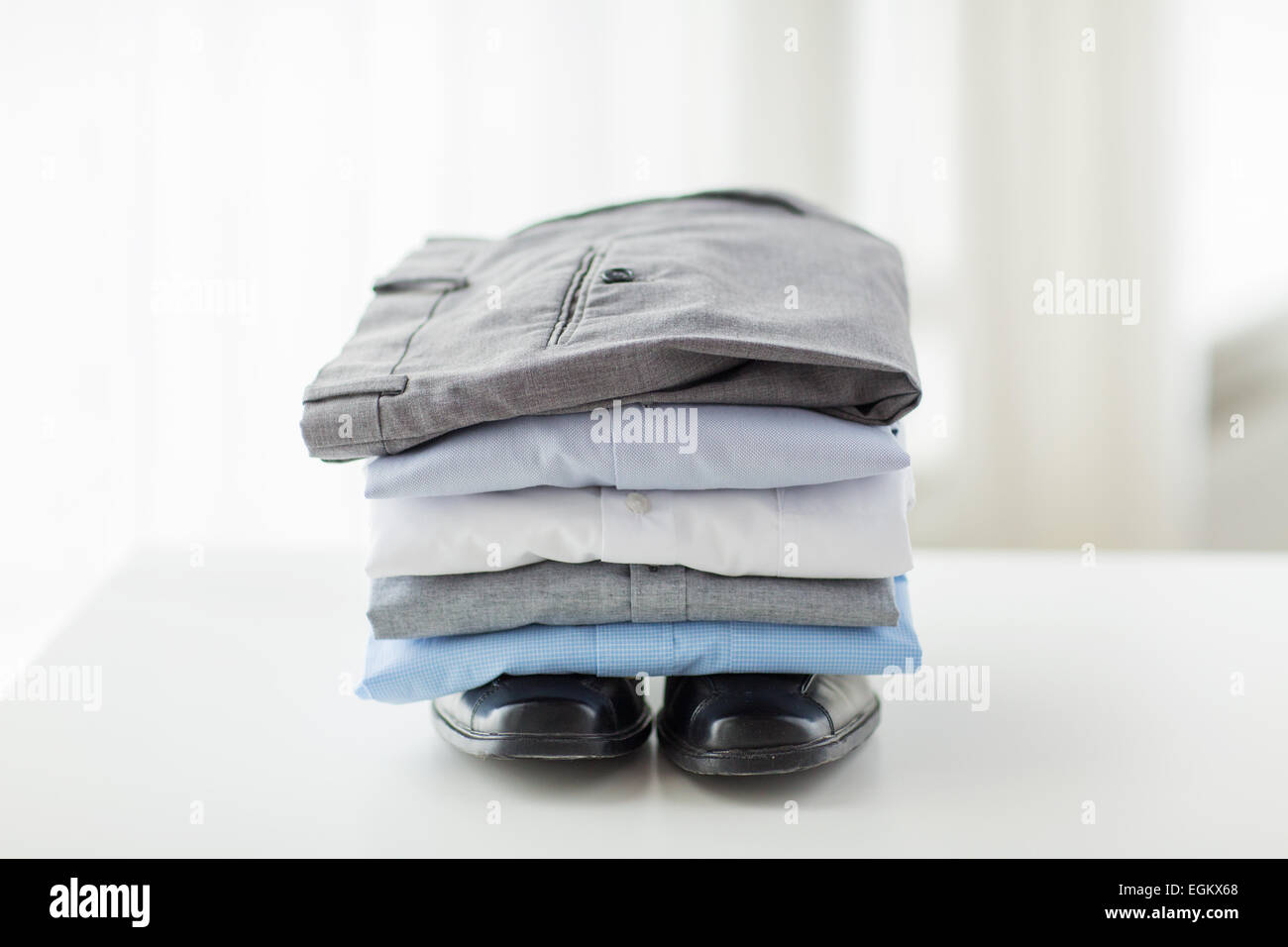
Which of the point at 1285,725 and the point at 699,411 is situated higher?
the point at 699,411

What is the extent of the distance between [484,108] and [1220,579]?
3.68 feet

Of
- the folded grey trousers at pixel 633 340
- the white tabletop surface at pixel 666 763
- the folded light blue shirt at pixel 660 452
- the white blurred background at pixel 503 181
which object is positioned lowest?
the white tabletop surface at pixel 666 763

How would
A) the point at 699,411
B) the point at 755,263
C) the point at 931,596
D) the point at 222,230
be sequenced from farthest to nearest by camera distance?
the point at 222,230
the point at 931,596
the point at 755,263
the point at 699,411

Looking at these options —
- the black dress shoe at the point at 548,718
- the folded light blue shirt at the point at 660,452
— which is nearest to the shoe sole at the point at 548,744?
the black dress shoe at the point at 548,718

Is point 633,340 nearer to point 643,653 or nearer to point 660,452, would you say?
point 660,452

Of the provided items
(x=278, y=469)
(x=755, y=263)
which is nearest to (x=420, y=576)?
(x=755, y=263)

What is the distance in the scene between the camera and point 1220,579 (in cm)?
99

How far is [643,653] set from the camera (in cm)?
66

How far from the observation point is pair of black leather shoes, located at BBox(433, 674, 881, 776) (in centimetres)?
64

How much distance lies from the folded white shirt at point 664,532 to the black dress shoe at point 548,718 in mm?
72

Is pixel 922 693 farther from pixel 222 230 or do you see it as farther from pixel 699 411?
pixel 222 230

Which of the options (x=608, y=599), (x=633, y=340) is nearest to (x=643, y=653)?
(x=608, y=599)

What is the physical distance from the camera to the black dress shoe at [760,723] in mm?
633

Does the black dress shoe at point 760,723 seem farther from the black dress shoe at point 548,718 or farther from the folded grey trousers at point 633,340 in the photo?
the folded grey trousers at point 633,340
